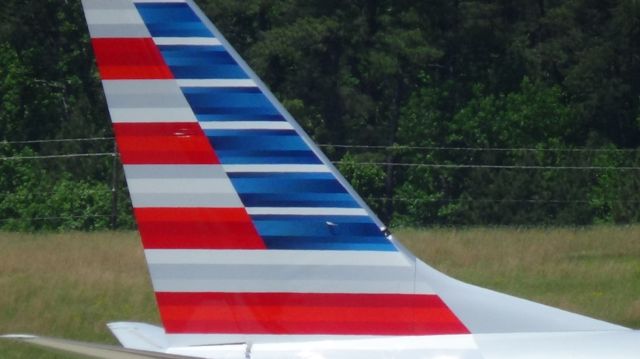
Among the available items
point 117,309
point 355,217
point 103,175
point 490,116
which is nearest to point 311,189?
point 355,217

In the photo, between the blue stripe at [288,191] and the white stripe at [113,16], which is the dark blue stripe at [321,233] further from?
the white stripe at [113,16]

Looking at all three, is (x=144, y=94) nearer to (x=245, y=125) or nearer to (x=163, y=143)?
(x=163, y=143)

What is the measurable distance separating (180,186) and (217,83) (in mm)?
321

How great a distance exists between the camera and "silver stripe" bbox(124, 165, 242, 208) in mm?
3959

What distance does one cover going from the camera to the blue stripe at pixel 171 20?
397 centimetres

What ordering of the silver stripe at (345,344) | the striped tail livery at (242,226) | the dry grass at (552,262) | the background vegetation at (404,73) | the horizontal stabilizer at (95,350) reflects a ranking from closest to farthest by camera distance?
1. the horizontal stabilizer at (95,350)
2. the silver stripe at (345,344)
3. the striped tail livery at (242,226)
4. the dry grass at (552,262)
5. the background vegetation at (404,73)

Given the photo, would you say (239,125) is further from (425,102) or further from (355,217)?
(425,102)

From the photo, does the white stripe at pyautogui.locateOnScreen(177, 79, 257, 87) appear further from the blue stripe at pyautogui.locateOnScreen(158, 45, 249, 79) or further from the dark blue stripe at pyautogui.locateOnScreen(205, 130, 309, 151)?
the dark blue stripe at pyautogui.locateOnScreen(205, 130, 309, 151)

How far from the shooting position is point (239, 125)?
3949mm

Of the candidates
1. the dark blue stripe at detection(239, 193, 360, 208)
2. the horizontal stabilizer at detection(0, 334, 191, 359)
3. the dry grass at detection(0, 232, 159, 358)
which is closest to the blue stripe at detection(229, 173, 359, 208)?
the dark blue stripe at detection(239, 193, 360, 208)

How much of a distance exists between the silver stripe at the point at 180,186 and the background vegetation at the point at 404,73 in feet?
68.2

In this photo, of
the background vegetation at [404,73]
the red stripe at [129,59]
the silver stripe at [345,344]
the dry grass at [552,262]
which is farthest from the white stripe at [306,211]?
the background vegetation at [404,73]

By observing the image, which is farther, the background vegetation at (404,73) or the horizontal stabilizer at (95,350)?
the background vegetation at (404,73)

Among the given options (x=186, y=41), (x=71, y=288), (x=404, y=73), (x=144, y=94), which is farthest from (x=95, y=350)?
(x=404, y=73)
